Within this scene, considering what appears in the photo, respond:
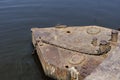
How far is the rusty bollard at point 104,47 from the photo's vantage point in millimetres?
6907

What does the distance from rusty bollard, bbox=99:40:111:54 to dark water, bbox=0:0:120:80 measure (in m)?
2.12

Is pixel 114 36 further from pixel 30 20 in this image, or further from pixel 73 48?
pixel 30 20

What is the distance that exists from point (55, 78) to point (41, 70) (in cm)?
104

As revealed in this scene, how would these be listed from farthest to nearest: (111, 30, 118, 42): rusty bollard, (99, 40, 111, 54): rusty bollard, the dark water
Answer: the dark water, (111, 30, 118, 42): rusty bollard, (99, 40, 111, 54): rusty bollard

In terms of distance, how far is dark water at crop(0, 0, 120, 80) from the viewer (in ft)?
27.5

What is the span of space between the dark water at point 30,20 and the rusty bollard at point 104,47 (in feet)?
6.94

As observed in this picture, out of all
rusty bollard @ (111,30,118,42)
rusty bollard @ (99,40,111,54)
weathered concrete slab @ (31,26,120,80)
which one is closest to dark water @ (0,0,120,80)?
weathered concrete slab @ (31,26,120,80)

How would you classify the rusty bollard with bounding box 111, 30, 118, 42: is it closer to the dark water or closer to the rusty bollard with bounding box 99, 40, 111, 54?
the rusty bollard with bounding box 99, 40, 111, 54

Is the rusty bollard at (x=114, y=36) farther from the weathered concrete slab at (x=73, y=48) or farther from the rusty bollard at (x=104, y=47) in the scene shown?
the rusty bollard at (x=104, y=47)

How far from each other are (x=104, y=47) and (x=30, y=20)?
564 cm

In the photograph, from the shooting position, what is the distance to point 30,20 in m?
11.8

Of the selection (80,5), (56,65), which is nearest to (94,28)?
(56,65)

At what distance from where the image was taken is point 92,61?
7.04m

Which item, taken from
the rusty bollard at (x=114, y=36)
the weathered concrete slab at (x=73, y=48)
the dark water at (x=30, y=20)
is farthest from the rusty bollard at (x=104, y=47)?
the dark water at (x=30, y=20)
